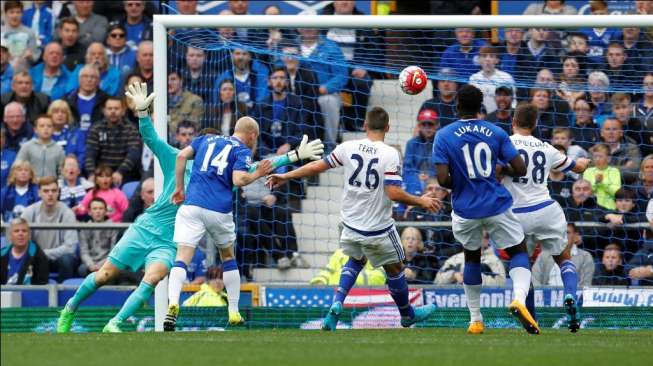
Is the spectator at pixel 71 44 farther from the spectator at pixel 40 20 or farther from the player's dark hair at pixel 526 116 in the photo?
Result: the player's dark hair at pixel 526 116

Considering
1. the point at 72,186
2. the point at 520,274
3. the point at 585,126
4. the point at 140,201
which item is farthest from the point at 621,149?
the point at 72,186

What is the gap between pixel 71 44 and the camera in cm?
2181

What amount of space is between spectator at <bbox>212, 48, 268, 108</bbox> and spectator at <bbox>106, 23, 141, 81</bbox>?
340 cm

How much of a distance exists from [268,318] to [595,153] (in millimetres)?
4432

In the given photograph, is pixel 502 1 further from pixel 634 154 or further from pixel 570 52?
pixel 634 154

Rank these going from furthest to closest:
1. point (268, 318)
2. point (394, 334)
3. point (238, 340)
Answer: point (268, 318)
point (394, 334)
point (238, 340)

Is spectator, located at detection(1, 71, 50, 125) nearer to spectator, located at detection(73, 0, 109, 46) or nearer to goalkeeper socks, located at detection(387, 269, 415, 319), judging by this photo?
spectator, located at detection(73, 0, 109, 46)

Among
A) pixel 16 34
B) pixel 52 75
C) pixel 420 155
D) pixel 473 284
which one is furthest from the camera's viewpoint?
pixel 16 34

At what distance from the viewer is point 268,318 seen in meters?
16.1

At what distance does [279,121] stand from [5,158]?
4809 mm

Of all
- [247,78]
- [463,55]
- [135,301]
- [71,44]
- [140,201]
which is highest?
[71,44]

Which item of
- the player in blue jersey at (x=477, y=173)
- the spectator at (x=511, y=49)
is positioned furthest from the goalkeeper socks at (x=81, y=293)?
the spectator at (x=511, y=49)

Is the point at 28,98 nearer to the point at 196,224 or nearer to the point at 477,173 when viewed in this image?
the point at 196,224

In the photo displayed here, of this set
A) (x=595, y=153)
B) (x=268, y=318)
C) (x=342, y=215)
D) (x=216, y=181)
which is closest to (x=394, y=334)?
(x=342, y=215)
